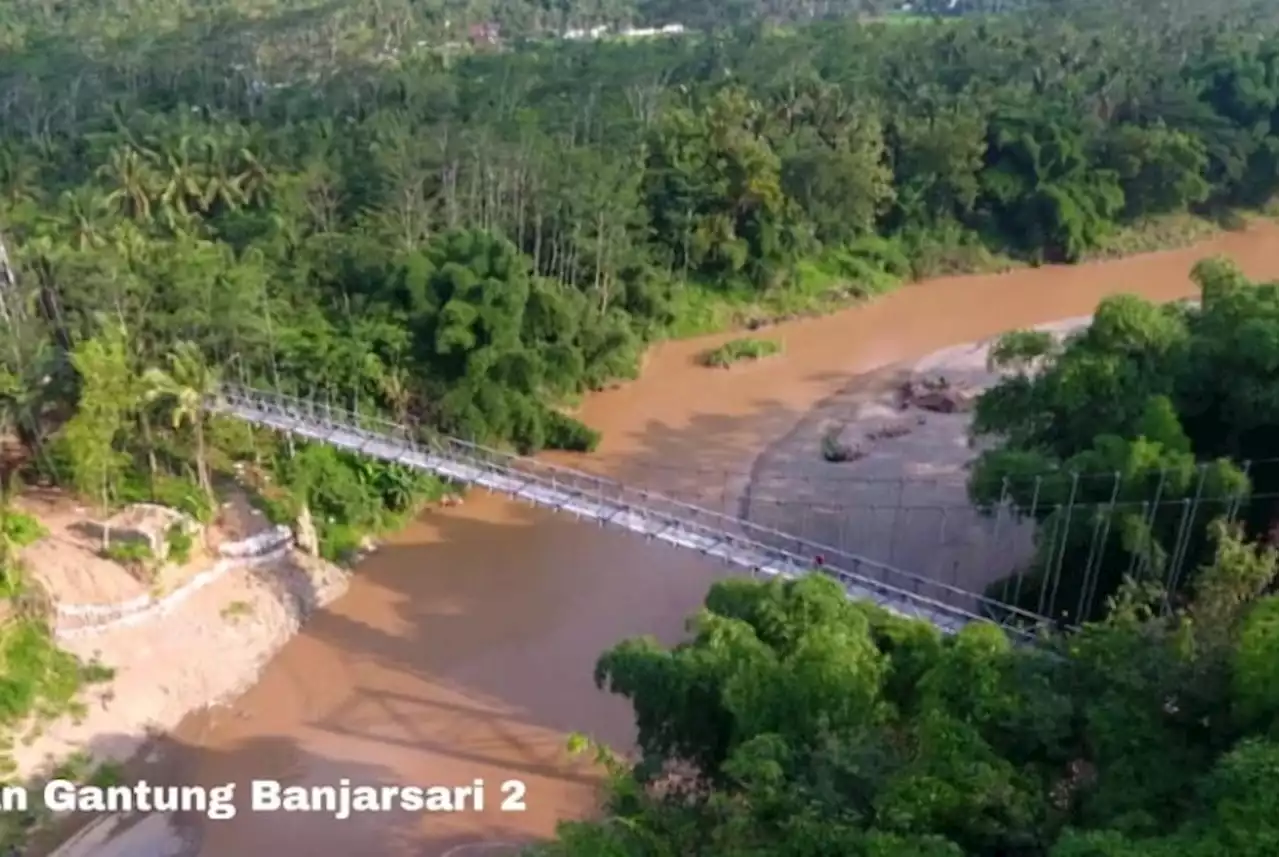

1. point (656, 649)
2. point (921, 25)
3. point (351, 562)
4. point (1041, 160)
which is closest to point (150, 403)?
point (351, 562)

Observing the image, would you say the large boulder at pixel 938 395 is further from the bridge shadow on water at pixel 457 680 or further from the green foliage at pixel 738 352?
the bridge shadow on water at pixel 457 680

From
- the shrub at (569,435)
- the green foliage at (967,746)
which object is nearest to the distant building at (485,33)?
the shrub at (569,435)

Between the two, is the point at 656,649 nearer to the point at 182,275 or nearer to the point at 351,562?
the point at 351,562

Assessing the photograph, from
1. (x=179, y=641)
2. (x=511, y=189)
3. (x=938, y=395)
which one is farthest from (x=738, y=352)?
(x=179, y=641)

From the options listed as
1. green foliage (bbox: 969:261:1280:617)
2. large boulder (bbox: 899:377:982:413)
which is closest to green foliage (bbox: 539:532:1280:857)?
green foliage (bbox: 969:261:1280:617)

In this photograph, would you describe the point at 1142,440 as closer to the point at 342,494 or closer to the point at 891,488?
the point at 891,488

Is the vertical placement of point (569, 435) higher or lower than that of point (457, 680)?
higher
